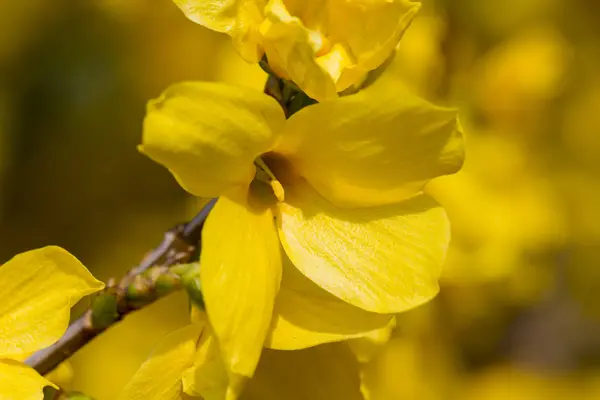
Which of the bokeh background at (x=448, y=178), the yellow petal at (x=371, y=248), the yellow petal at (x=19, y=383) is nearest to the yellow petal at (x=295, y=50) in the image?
the yellow petal at (x=371, y=248)

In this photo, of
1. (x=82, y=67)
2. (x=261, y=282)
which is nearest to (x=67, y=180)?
(x=82, y=67)

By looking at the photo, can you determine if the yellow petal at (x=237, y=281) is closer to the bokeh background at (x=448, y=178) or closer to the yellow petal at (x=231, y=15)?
the yellow petal at (x=231, y=15)

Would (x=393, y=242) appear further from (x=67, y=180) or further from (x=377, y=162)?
(x=67, y=180)

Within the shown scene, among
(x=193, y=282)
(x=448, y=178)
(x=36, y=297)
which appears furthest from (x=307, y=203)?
(x=448, y=178)

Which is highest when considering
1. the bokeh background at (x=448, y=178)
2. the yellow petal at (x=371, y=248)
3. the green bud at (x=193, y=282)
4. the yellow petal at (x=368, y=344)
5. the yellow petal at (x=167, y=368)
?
the green bud at (x=193, y=282)

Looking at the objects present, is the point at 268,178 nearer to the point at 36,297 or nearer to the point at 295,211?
the point at 295,211

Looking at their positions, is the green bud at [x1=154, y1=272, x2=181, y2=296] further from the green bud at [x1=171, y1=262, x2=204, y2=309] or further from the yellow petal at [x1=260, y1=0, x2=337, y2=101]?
the yellow petal at [x1=260, y1=0, x2=337, y2=101]
